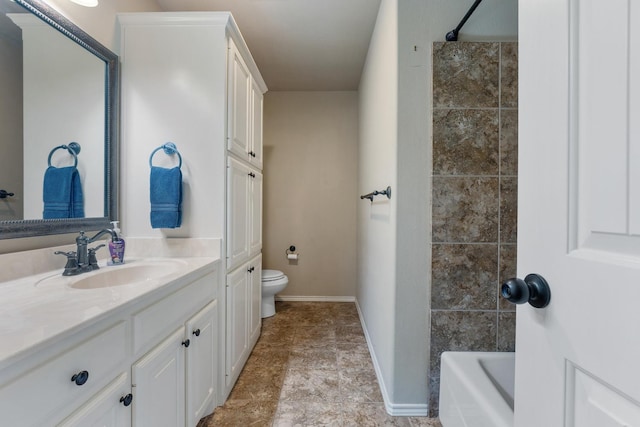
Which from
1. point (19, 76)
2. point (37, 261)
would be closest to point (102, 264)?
point (37, 261)

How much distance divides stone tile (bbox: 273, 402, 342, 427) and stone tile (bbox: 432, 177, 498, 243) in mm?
1087

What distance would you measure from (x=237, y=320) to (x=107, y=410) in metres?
0.98

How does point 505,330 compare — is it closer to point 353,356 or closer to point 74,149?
point 353,356

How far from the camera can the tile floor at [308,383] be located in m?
1.48

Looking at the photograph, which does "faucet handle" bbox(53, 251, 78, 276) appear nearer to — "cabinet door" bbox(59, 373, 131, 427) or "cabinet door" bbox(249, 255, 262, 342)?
"cabinet door" bbox(59, 373, 131, 427)

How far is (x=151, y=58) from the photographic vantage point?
1599 mm

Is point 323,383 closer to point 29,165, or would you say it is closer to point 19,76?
point 29,165

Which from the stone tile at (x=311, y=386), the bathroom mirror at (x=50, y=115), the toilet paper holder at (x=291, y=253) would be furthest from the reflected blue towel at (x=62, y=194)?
the toilet paper holder at (x=291, y=253)

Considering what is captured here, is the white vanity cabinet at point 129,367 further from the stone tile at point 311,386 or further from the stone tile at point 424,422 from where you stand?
the stone tile at point 424,422

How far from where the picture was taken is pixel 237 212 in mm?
1776

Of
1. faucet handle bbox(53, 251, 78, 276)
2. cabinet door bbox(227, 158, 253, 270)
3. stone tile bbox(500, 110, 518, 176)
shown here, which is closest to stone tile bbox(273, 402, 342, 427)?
cabinet door bbox(227, 158, 253, 270)

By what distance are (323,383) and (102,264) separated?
143cm

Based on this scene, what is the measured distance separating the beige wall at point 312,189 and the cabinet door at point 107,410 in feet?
8.09

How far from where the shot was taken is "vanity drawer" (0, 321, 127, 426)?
0.57 metres
